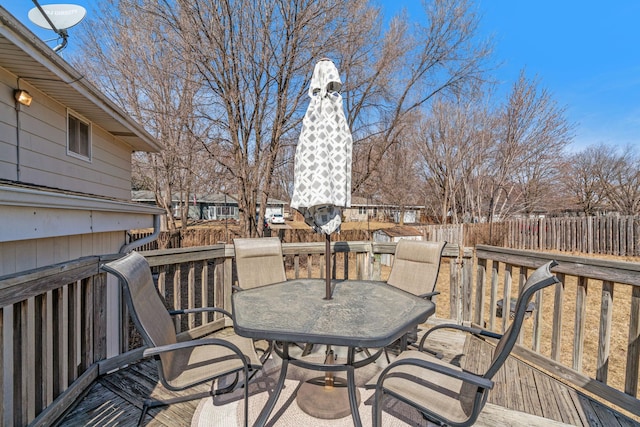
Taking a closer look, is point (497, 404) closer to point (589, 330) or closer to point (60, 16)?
point (589, 330)

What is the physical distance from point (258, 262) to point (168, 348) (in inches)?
57.8

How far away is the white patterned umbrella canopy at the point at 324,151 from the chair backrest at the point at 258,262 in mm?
913

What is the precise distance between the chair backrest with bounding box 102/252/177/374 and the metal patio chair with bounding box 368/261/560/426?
129cm

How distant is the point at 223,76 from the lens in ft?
22.7

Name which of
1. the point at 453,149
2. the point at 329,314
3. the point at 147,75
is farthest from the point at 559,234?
the point at 147,75

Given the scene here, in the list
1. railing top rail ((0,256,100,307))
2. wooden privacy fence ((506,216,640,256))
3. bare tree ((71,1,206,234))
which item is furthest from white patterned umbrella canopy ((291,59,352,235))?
wooden privacy fence ((506,216,640,256))

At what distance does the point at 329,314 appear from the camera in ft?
6.61

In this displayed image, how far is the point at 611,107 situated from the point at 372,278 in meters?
26.5

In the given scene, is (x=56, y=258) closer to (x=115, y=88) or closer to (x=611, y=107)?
(x=115, y=88)

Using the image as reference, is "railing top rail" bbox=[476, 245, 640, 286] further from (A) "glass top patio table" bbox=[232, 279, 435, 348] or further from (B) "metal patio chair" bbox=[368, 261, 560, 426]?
(A) "glass top patio table" bbox=[232, 279, 435, 348]

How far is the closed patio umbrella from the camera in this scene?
2264 mm

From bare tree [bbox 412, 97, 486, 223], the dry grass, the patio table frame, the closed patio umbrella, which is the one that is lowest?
the dry grass

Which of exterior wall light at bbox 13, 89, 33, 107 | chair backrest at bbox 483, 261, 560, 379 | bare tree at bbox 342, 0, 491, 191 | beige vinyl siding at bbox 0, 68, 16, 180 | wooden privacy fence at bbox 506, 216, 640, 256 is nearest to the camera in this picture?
chair backrest at bbox 483, 261, 560, 379

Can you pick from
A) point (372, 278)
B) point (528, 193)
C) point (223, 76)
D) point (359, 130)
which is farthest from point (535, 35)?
point (372, 278)
